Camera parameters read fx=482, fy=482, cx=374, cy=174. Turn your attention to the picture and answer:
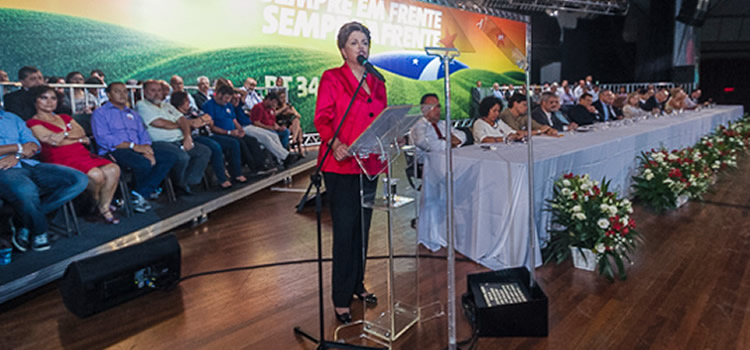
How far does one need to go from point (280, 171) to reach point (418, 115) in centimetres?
453

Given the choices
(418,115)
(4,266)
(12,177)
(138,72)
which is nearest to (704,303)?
(418,115)

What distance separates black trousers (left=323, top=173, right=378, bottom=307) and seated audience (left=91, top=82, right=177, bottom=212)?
2.50m

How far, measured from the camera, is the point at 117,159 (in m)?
4.07

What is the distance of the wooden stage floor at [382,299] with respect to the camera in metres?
2.20

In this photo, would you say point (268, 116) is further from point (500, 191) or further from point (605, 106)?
point (605, 106)

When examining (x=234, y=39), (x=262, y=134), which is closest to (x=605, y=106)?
(x=262, y=134)

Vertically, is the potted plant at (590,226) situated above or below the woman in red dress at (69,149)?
below

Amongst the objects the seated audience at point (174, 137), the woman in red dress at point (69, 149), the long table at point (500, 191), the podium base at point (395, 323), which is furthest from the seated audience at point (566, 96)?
the podium base at point (395, 323)

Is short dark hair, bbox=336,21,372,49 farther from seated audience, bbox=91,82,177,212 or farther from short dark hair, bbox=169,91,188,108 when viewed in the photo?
short dark hair, bbox=169,91,188,108

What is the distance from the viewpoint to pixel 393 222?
6.67ft

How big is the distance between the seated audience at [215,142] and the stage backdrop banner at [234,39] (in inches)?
90.8

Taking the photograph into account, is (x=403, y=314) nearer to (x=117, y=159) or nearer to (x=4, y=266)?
(x=4, y=266)

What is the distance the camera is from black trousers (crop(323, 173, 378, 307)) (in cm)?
219

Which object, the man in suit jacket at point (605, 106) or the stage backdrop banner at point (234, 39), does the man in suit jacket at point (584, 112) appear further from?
the stage backdrop banner at point (234, 39)
